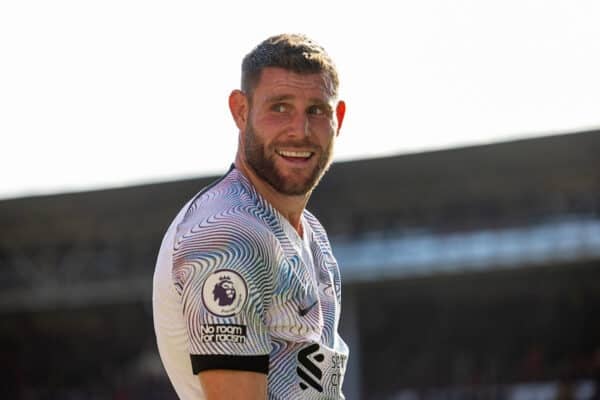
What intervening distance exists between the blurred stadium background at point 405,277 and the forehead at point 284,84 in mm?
22312

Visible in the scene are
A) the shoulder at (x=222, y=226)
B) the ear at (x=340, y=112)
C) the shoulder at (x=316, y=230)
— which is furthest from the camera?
the shoulder at (x=316, y=230)

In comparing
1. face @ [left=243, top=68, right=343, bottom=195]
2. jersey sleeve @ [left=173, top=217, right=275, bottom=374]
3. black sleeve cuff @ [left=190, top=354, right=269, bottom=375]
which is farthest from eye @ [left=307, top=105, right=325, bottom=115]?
black sleeve cuff @ [left=190, top=354, right=269, bottom=375]

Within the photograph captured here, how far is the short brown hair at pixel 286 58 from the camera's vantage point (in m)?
3.41

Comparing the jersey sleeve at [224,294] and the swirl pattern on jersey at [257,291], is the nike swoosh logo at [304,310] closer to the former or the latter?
the swirl pattern on jersey at [257,291]

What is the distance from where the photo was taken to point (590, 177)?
89.6 ft

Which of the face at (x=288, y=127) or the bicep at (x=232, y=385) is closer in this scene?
the bicep at (x=232, y=385)

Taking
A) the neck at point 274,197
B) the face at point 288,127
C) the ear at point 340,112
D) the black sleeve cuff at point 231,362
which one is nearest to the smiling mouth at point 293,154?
the face at point 288,127

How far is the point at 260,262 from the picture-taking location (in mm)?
3254

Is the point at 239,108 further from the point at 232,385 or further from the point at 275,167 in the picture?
the point at 232,385

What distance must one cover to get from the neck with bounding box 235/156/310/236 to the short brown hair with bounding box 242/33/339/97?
0.61 feet

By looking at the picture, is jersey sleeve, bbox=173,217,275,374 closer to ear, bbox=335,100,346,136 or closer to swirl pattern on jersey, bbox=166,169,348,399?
swirl pattern on jersey, bbox=166,169,348,399

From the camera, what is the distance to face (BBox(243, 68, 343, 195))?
3404 mm

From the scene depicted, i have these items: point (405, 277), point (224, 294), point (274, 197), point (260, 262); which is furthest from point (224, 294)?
point (405, 277)

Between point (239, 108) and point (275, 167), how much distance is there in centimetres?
16
